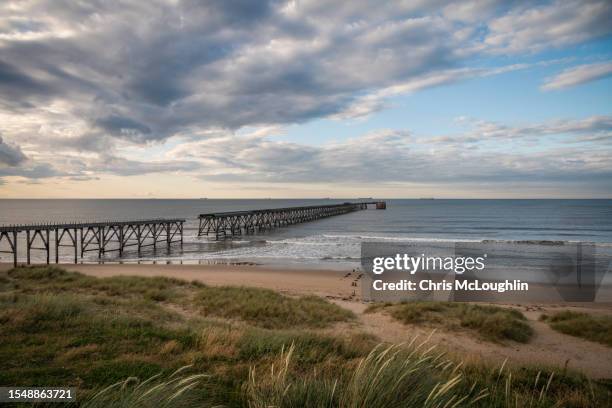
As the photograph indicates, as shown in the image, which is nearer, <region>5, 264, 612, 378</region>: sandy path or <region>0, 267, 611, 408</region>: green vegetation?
<region>0, 267, 611, 408</region>: green vegetation

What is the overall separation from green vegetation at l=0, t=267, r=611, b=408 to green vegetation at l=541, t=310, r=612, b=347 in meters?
5.54

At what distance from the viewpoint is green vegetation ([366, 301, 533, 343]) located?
34.0 feet

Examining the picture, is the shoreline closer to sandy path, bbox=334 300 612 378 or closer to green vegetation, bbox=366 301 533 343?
green vegetation, bbox=366 301 533 343

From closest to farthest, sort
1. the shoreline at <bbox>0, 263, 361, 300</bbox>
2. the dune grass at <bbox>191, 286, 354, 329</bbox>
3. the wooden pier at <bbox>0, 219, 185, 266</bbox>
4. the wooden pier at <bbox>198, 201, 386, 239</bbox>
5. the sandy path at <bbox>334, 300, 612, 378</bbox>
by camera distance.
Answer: the sandy path at <bbox>334, 300, 612, 378</bbox>
the dune grass at <bbox>191, 286, 354, 329</bbox>
the shoreline at <bbox>0, 263, 361, 300</bbox>
the wooden pier at <bbox>0, 219, 185, 266</bbox>
the wooden pier at <bbox>198, 201, 386, 239</bbox>

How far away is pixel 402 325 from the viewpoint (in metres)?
11.2

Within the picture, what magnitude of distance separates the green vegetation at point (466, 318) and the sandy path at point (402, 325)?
1.10ft

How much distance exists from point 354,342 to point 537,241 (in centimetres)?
3731

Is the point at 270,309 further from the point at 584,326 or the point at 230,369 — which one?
the point at 584,326

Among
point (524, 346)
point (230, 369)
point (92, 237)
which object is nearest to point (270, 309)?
point (230, 369)

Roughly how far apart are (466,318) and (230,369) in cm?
874

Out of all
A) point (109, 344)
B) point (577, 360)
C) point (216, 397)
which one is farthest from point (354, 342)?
point (577, 360)

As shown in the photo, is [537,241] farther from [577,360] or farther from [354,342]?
[354,342]

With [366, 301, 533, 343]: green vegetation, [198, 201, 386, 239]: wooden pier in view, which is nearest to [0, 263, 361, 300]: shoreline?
[366, 301, 533, 343]: green vegetation

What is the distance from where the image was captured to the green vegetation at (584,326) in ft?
33.5
